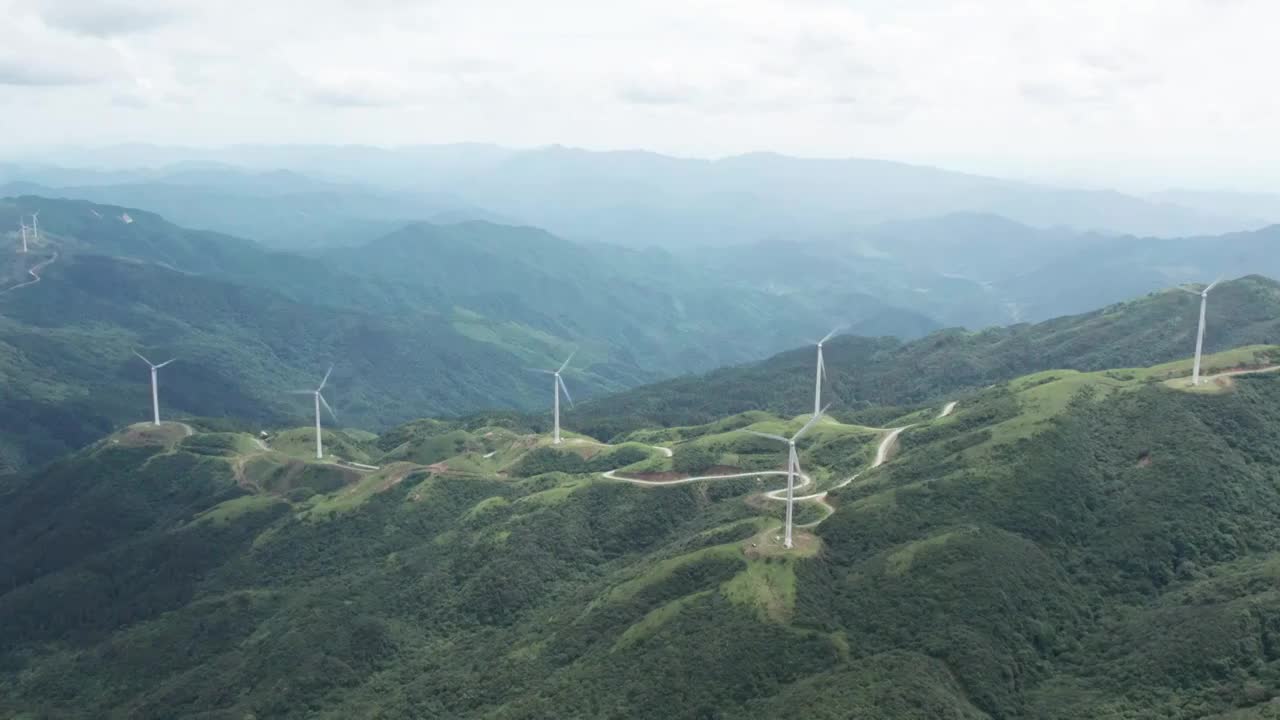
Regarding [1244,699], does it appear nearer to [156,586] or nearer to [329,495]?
[329,495]

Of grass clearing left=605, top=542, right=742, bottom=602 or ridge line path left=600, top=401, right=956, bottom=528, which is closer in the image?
grass clearing left=605, top=542, right=742, bottom=602

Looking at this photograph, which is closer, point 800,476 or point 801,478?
point 801,478

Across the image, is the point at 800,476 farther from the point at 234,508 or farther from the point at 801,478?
the point at 234,508

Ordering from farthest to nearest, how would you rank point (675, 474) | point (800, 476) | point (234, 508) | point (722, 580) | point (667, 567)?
point (234, 508) < point (675, 474) < point (800, 476) < point (667, 567) < point (722, 580)

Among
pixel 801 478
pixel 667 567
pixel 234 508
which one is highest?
pixel 801 478

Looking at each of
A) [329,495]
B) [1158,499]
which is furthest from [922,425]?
[329,495]

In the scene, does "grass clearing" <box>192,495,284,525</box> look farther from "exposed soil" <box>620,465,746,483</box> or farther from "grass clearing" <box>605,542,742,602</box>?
"grass clearing" <box>605,542,742,602</box>

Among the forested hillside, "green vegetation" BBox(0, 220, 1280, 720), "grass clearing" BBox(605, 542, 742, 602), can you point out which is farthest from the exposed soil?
"grass clearing" BBox(605, 542, 742, 602)

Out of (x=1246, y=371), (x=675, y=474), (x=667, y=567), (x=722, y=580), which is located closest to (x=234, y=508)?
(x=675, y=474)
